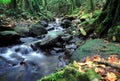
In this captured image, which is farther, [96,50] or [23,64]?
[23,64]

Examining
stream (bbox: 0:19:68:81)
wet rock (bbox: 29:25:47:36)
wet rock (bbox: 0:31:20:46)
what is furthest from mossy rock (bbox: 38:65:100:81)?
wet rock (bbox: 29:25:47:36)

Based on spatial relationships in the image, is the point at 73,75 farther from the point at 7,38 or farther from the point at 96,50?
the point at 7,38

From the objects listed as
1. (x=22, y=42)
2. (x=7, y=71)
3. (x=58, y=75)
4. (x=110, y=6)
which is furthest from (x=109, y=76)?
(x=22, y=42)

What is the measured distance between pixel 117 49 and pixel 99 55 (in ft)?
2.96

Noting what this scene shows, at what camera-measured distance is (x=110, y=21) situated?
995cm

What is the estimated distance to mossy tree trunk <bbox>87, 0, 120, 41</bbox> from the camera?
923 cm

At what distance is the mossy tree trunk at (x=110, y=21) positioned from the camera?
923cm

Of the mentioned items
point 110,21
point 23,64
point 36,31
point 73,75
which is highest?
point 73,75

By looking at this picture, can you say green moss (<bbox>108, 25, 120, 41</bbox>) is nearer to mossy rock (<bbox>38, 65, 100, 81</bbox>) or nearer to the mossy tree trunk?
the mossy tree trunk

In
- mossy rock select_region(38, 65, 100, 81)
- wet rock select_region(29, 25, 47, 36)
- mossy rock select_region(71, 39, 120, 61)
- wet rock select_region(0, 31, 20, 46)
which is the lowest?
wet rock select_region(29, 25, 47, 36)

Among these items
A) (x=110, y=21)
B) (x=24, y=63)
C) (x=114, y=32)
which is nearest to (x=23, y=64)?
(x=24, y=63)

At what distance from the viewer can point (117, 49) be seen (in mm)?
7309

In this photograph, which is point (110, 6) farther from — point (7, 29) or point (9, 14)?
point (9, 14)

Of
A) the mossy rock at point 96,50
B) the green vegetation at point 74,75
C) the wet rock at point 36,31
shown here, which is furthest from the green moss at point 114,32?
the wet rock at point 36,31
